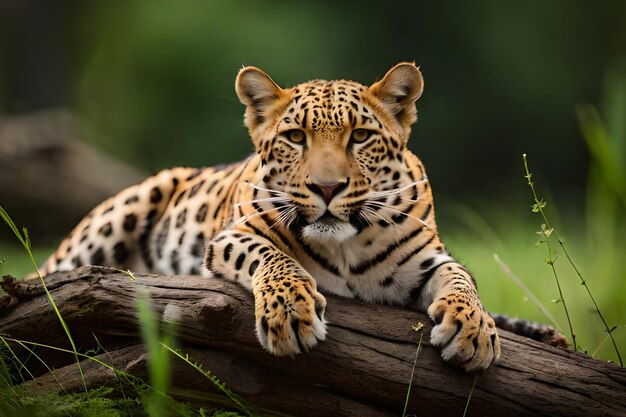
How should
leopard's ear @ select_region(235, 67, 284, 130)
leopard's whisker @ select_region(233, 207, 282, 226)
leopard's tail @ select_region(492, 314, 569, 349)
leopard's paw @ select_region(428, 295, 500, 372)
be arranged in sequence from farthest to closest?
leopard's tail @ select_region(492, 314, 569, 349) → leopard's ear @ select_region(235, 67, 284, 130) → leopard's whisker @ select_region(233, 207, 282, 226) → leopard's paw @ select_region(428, 295, 500, 372)

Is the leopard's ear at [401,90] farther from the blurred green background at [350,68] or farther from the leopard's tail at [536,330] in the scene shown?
the blurred green background at [350,68]

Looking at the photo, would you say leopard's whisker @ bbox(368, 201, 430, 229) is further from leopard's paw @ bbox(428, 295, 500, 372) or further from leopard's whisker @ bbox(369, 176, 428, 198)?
leopard's paw @ bbox(428, 295, 500, 372)

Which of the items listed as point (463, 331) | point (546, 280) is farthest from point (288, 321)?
point (546, 280)

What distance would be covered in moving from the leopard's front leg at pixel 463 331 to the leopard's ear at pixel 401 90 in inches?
44.3

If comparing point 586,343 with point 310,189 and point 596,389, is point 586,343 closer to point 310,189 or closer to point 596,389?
point 596,389

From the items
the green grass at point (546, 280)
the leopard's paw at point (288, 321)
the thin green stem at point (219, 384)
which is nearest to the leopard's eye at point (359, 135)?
the leopard's paw at point (288, 321)

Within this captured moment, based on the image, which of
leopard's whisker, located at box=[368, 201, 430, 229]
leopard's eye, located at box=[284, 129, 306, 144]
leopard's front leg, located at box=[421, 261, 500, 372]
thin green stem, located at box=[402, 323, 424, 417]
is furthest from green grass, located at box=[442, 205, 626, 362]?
leopard's eye, located at box=[284, 129, 306, 144]

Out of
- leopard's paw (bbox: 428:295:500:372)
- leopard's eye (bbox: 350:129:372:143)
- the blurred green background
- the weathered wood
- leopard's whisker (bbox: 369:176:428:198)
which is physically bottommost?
the weathered wood

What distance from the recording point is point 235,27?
90.1ft

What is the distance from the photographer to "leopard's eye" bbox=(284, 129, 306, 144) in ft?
16.5

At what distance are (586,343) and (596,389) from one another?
1981 mm

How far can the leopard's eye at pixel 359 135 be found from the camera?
5.01 m

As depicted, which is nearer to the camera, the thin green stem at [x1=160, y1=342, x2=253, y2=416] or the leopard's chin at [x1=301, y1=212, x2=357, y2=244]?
the thin green stem at [x1=160, y1=342, x2=253, y2=416]

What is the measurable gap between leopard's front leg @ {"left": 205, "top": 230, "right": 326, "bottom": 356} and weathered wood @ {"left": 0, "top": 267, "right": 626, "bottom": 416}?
123 millimetres
